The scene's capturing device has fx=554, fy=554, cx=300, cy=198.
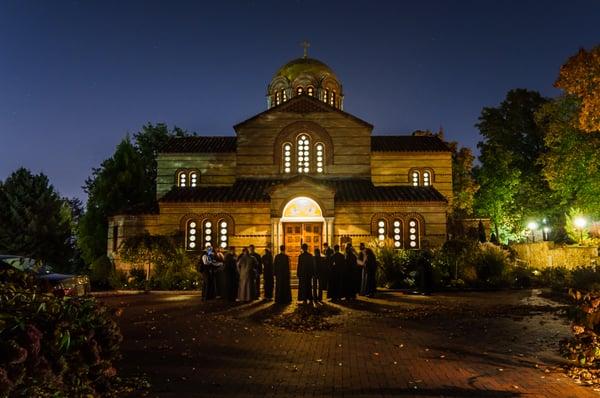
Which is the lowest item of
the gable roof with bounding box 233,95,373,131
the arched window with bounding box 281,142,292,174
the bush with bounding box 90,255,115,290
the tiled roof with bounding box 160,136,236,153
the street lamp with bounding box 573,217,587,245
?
the bush with bounding box 90,255,115,290

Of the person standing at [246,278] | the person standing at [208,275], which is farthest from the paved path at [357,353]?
the person standing at [208,275]

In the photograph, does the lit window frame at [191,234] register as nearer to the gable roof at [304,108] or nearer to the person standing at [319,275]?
the gable roof at [304,108]

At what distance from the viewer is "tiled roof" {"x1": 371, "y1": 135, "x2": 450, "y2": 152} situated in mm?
35219

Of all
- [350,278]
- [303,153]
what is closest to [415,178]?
[303,153]

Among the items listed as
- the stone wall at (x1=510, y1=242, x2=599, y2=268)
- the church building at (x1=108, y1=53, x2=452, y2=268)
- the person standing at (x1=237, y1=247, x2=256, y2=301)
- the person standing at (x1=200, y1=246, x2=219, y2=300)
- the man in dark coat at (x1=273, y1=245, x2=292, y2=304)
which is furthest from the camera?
the church building at (x1=108, y1=53, x2=452, y2=268)

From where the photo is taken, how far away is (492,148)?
149ft

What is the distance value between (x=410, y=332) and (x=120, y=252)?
18111 mm

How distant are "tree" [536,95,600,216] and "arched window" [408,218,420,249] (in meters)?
10.9

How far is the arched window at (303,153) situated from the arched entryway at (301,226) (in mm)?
3305

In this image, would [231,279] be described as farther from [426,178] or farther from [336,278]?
[426,178]

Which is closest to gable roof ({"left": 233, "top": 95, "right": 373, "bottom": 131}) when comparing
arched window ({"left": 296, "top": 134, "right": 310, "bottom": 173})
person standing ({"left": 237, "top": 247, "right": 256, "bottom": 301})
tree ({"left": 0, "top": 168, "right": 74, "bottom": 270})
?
arched window ({"left": 296, "top": 134, "right": 310, "bottom": 173})

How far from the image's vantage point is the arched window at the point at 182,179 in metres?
35.4

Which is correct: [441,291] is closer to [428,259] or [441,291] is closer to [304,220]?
[428,259]

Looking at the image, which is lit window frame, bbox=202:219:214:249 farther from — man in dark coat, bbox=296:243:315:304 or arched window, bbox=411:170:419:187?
arched window, bbox=411:170:419:187
